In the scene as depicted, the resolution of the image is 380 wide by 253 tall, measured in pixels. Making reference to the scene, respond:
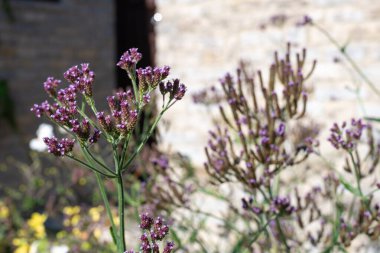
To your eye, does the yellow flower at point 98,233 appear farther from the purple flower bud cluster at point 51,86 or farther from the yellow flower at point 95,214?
the purple flower bud cluster at point 51,86

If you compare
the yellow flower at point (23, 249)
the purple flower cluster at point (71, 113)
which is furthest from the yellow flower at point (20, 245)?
the purple flower cluster at point (71, 113)

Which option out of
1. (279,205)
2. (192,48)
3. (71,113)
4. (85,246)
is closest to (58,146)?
(71,113)

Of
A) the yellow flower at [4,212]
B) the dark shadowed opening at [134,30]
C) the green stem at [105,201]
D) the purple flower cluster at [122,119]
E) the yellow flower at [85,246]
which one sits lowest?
the green stem at [105,201]

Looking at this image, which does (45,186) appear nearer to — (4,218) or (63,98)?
(4,218)

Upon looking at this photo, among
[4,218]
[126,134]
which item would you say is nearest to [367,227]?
[126,134]

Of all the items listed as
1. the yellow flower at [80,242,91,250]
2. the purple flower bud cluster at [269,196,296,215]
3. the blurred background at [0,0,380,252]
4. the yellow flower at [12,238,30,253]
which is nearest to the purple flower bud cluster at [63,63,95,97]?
A: the purple flower bud cluster at [269,196,296,215]

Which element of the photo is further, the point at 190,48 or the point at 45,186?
the point at 45,186

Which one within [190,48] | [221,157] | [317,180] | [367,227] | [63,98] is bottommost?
[367,227]
